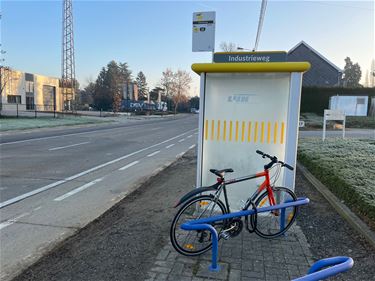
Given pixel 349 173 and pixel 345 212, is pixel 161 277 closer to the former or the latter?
pixel 345 212

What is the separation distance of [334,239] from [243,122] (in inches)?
78.1

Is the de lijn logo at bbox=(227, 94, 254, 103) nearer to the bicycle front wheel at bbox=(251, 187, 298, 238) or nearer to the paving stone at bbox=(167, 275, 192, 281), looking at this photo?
the bicycle front wheel at bbox=(251, 187, 298, 238)

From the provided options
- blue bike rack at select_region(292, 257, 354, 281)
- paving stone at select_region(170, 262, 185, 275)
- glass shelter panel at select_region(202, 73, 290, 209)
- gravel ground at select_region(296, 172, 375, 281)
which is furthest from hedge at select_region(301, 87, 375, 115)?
blue bike rack at select_region(292, 257, 354, 281)

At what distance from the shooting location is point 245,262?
3.34m

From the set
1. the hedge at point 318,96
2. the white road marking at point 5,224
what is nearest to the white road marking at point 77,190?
the white road marking at point 5,224

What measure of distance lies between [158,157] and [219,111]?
636cm

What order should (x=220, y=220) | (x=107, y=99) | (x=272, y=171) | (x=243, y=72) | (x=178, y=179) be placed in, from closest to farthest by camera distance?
(x=220, y=220), (x=243, y=72), (x=272, y=171), (x=178, y=179), (x=107, y=99)

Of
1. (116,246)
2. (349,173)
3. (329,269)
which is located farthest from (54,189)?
(349,173)

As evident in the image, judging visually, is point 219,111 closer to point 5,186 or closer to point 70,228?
point 70,228

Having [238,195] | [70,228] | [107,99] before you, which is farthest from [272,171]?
[107,99]

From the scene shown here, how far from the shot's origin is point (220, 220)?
11.4 ft

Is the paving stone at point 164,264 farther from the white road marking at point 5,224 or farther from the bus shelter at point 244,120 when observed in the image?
the white road marking at point 5,224

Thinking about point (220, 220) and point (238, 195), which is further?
point (238, 195)

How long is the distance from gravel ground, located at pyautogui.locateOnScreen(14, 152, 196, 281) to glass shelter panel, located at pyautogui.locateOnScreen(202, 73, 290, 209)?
44.7 inches
